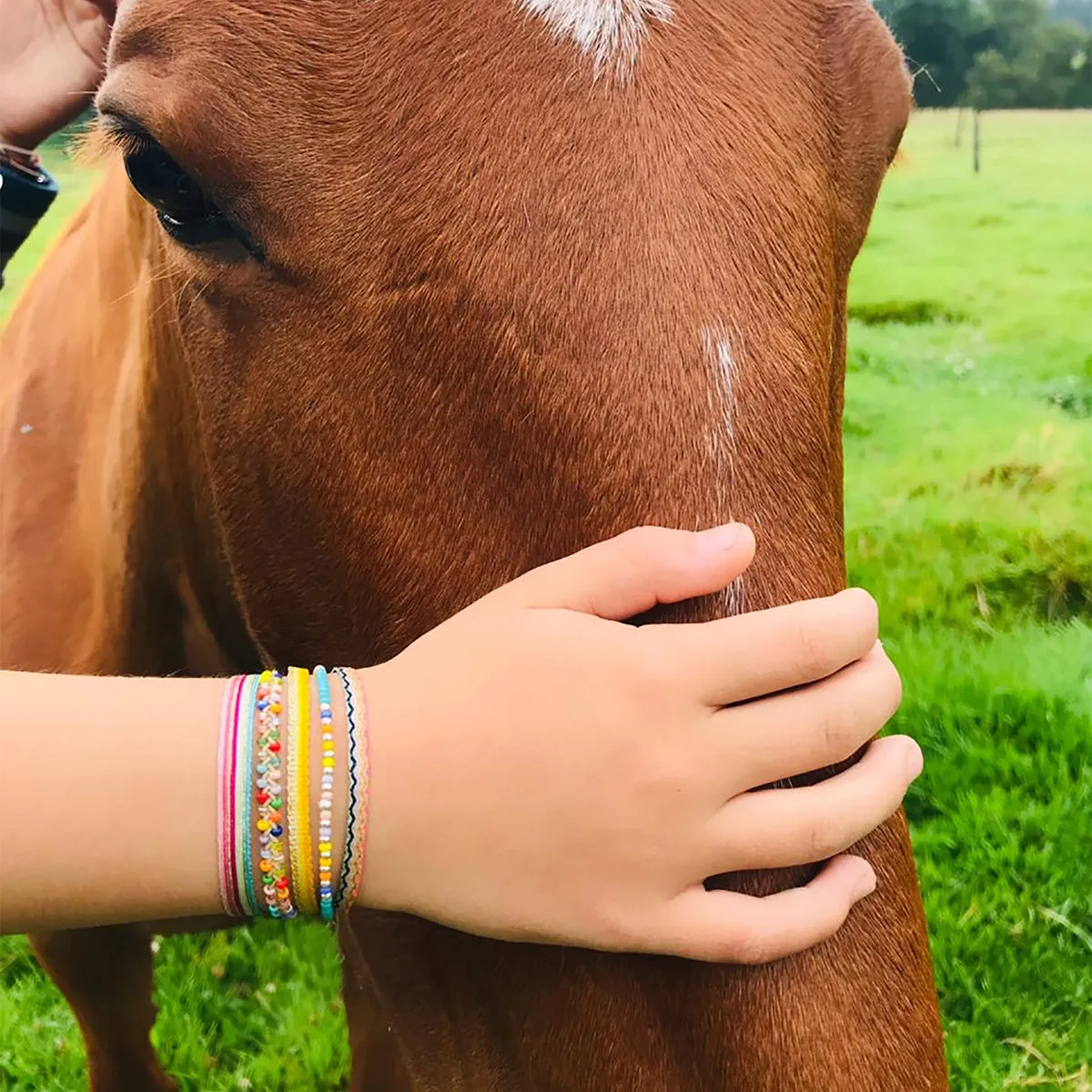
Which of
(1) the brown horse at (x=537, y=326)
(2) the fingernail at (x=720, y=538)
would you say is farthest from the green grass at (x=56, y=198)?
(2) the fingernail at (x=720, y=538)

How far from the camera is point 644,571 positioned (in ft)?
2.19

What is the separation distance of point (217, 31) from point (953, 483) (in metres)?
2.56

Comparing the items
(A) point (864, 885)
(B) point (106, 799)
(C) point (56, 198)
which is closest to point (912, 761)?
(A) point (864, 885)

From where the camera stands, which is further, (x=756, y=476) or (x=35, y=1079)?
(x=35, y=1079)

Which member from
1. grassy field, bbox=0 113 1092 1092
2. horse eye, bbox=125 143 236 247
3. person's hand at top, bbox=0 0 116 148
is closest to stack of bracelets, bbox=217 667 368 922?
horse eye, bbox=125 143 236 247

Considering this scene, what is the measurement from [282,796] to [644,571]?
0.26 meters

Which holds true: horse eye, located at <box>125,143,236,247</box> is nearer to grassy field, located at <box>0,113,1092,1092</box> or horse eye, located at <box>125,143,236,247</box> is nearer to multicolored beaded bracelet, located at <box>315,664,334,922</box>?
multicolored beaded bracelet, located at <box>315,664,334,922</box>

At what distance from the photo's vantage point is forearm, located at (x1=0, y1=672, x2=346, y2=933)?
25.5 inches

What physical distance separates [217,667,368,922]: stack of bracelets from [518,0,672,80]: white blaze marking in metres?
0.47

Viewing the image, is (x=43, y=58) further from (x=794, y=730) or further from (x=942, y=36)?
(x=942, y=36)

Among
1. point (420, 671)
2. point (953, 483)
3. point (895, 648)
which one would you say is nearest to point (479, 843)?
point (420, 671)

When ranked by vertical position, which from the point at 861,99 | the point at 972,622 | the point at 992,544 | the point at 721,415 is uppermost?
the point at 861,99

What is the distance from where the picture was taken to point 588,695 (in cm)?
66

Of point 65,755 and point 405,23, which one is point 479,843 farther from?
point 405,23
